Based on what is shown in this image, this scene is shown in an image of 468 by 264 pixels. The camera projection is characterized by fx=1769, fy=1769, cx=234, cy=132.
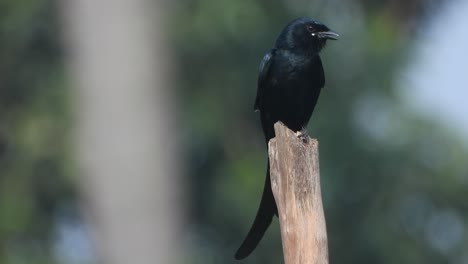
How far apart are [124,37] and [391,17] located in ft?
41.6

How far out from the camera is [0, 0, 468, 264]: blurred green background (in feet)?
57.8

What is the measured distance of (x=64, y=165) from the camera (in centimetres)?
1759

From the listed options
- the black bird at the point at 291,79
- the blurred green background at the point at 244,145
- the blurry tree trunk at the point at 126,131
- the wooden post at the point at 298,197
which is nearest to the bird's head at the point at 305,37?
the black bird at the point at 291,79

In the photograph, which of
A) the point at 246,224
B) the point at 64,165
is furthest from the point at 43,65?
the point at 246,224

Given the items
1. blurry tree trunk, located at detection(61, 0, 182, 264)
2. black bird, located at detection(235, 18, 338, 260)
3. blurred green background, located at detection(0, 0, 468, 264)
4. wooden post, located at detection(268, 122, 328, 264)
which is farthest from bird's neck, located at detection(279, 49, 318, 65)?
blurred green background, located at detection(0, 0, 468, 264)

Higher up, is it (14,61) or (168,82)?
(14,61)

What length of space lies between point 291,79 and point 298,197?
220cm

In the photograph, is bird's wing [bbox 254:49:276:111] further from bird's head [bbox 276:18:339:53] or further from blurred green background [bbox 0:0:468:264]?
blurred green background [bbox 0:0:468:264]

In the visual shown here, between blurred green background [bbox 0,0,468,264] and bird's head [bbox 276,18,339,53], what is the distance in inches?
254

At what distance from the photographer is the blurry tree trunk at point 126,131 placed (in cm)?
774

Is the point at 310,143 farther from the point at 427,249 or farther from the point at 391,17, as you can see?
the point at 391,17

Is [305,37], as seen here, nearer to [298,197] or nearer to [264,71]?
[264,71]

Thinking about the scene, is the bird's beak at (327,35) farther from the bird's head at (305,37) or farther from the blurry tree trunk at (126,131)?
the blurry tree trunk at (126,131)

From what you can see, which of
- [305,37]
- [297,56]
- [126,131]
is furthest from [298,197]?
[305,37]
